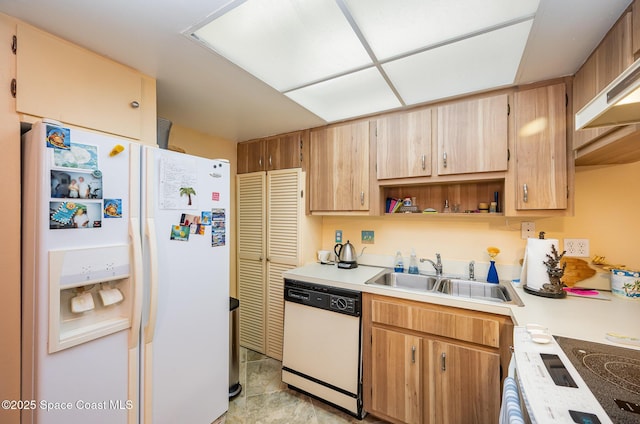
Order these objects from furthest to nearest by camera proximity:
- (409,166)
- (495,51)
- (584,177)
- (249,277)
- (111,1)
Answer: (249,277), (409,166), (584,177), (495,51), (111,1)

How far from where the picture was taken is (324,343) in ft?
6.26

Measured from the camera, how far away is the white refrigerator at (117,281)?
0.98 meters

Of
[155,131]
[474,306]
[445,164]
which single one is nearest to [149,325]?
[155,131]

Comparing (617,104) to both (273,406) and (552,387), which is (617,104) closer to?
(552,387)

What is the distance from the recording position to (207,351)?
5.08 ft

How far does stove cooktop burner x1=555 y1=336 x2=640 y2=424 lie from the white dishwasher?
1.09 meters

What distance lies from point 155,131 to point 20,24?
1.99 ft

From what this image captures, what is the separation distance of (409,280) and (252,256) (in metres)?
1.54

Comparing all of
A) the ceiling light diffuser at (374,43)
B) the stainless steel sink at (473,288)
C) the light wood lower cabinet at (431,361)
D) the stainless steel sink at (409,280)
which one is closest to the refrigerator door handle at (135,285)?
the ceiling light diffuser at (374,43)

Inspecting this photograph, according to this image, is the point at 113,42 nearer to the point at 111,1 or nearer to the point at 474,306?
the point at 111,1

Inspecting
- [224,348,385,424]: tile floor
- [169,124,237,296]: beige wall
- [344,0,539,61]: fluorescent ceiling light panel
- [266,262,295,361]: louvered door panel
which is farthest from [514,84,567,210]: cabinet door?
[169,124,237,296]: beige wall

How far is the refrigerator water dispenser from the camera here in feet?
3.25

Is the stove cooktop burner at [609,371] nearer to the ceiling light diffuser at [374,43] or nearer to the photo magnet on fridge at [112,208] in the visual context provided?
the ceiling light diffuser at [374,43]

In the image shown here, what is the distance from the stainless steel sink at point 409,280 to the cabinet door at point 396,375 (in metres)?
0.42
